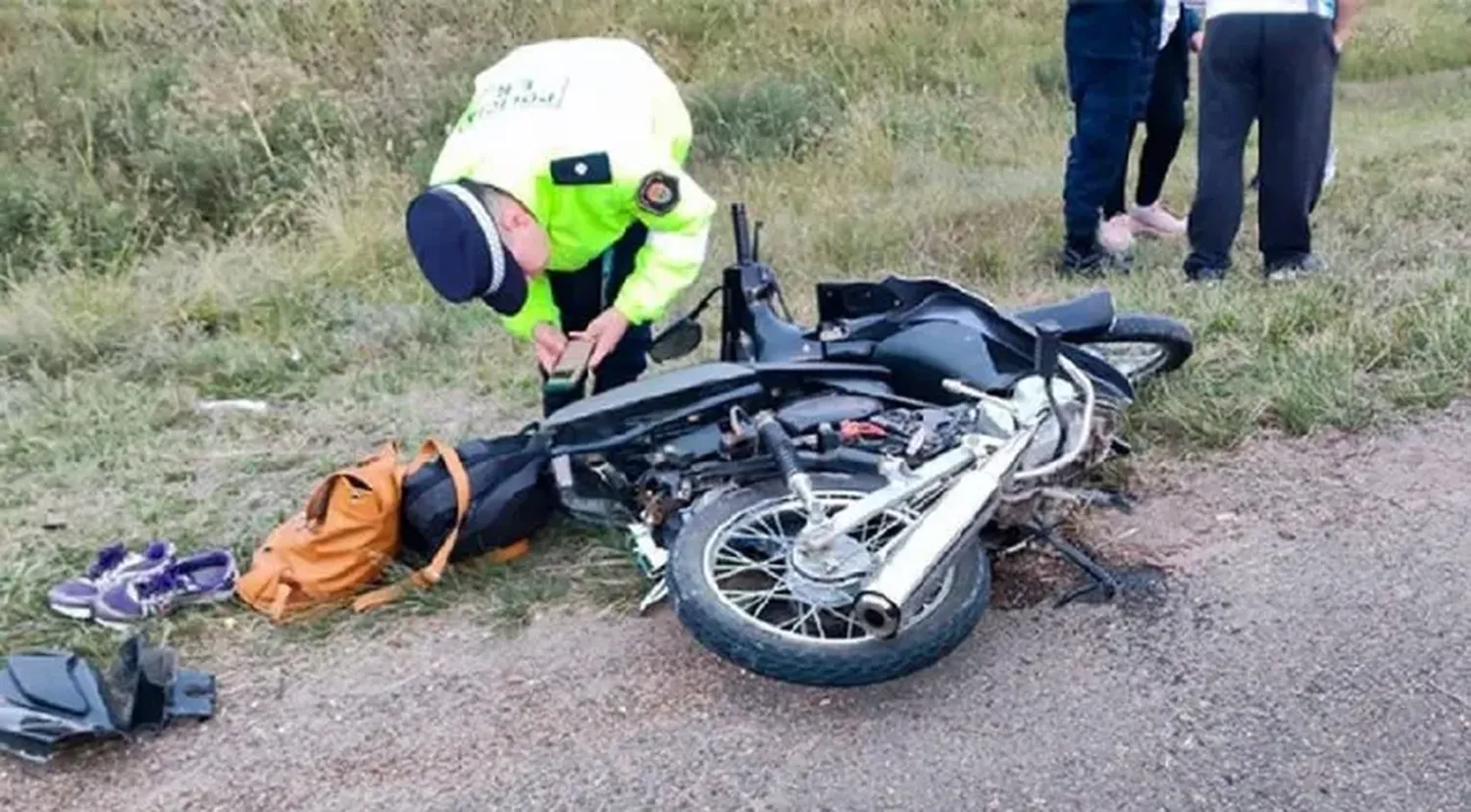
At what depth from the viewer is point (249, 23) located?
11453mm

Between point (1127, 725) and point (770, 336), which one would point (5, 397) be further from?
point (1127, 725)

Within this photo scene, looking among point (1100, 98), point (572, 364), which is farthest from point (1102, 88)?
point (572, 364)

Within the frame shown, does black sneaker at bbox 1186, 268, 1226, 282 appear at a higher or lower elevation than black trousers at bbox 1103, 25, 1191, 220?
lower

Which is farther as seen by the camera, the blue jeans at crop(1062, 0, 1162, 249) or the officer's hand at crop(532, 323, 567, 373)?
the blue jeans at crop(1062, 0, 1162, 249)

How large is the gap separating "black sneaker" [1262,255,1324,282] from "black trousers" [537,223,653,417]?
7.09 feet

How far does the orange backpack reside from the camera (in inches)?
135

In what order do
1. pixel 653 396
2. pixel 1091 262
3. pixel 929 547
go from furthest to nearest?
1. pixel 1091 262
2. pixel 653 396
3. pixel 929 547

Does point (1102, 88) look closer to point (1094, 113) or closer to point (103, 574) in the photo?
point (1094, 113)

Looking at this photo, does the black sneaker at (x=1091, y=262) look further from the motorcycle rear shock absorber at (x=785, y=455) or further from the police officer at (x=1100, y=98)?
the motorcycle rear shock absorber at (x=785, y=455)

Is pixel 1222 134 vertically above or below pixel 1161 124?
above

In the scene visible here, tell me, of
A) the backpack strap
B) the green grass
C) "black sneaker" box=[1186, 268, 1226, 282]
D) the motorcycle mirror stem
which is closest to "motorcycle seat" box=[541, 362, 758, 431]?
the backpack strap

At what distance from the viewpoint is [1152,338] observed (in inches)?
158

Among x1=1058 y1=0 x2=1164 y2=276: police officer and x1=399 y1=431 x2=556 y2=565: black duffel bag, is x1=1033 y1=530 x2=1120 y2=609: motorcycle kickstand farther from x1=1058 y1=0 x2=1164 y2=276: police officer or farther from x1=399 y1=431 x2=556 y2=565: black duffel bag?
x1=1058 y1=0 x2=1164 y2=276: police officer

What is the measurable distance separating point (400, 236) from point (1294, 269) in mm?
3944
